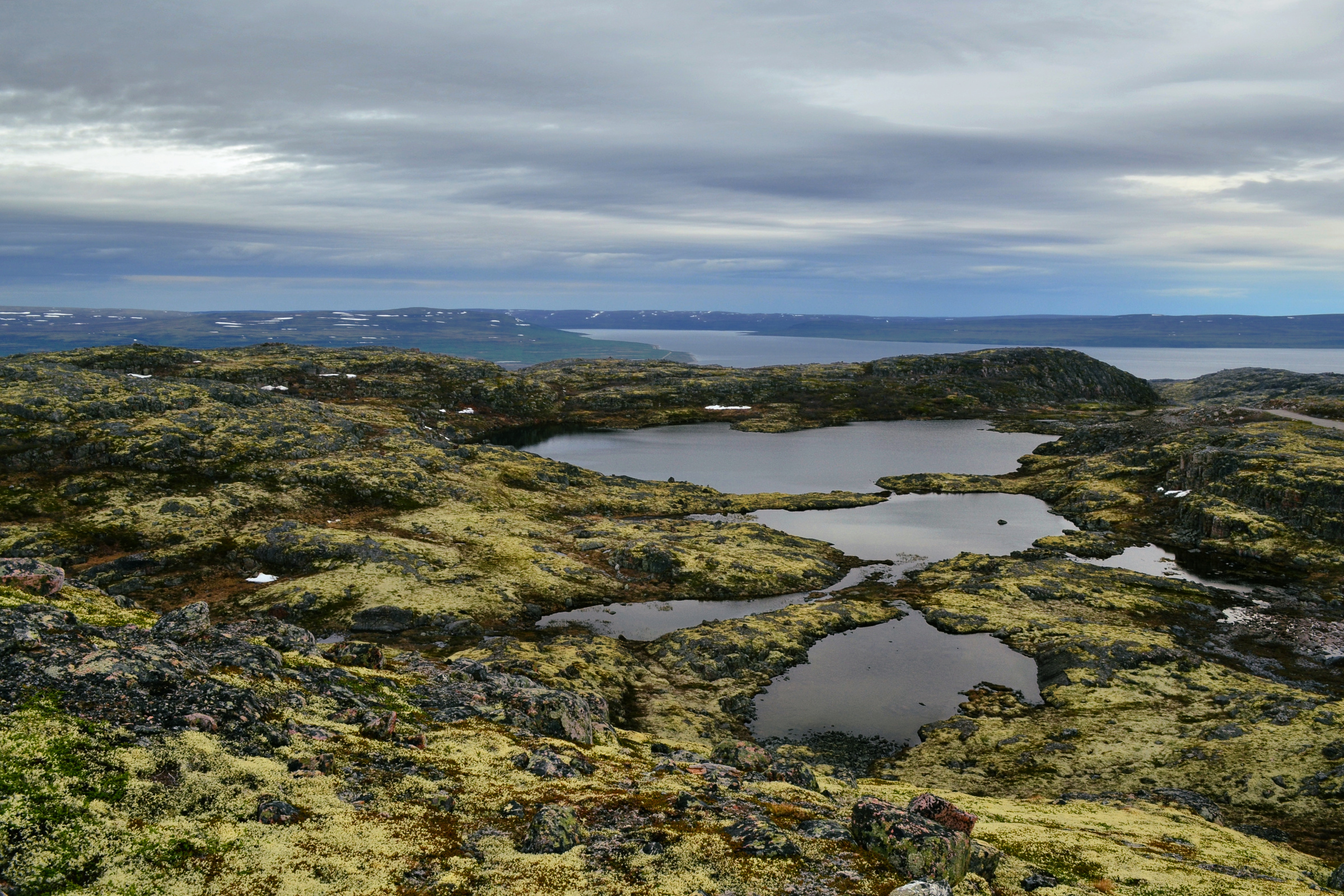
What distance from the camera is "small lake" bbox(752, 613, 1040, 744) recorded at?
156 ft

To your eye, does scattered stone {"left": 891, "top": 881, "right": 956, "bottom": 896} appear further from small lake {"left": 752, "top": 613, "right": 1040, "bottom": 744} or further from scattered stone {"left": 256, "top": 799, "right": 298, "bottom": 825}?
small lake {"left": 752, "top": 613, "right": 1040, "bottom": 744}

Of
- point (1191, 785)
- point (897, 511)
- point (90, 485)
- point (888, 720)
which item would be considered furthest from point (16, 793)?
point (897, 511)

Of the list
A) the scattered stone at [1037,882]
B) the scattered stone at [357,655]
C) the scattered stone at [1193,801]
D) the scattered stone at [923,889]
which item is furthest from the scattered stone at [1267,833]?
the scattered stone at [357,655]

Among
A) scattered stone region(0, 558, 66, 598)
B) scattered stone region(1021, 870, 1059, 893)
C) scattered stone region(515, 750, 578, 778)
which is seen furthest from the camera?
scattered stone region(0, 558, 66, 598)

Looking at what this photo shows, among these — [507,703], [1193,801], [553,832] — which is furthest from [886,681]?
[553,832]

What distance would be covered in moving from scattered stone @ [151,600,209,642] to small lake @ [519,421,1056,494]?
3586 inches

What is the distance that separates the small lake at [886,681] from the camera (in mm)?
47500

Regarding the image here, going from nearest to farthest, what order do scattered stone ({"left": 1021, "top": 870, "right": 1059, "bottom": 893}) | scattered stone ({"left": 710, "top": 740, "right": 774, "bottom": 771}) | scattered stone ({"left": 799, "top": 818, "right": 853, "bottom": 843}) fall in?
scattered stone ({"left": 1021, "top": 870, "right": 1059, "bottom": 893}), scattered stone ({"left": 799, "top": 818, "right": 853, "bottom": 843}), scattered stone ({"left": 710, "top": 740, "right": 774, "bottom": 771})

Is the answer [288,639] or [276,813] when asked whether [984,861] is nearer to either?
[276,813]

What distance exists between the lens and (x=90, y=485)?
235 feet

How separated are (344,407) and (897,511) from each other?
321 feet

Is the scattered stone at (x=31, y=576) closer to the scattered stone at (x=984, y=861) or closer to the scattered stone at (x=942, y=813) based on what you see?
the scattered stone at (x=942, y=813)

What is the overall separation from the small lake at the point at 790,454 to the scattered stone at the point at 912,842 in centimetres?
9455

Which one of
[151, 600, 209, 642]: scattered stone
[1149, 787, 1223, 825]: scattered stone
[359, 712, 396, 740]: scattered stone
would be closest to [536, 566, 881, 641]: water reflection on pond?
[151, 600, 209, 642]: scattered stone
